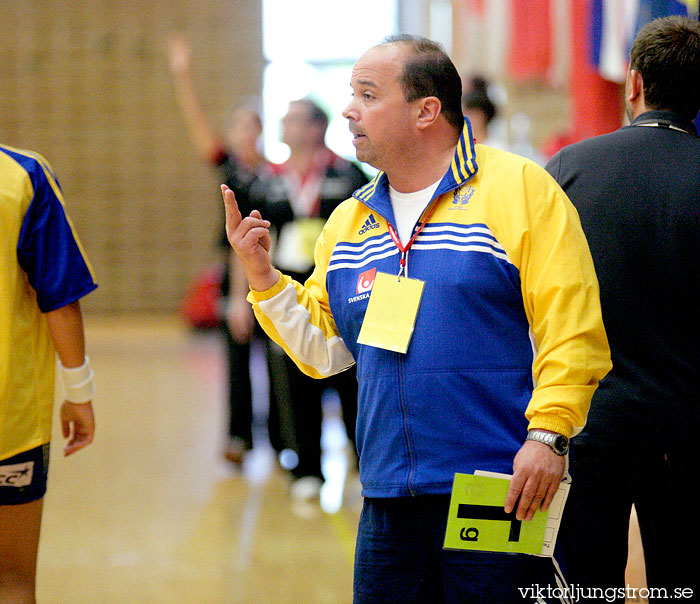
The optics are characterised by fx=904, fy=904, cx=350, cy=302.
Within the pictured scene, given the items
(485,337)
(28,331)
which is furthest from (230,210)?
(28,331)

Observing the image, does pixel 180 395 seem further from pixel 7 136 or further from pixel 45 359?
pixel 7 136

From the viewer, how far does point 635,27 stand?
4.14 meters

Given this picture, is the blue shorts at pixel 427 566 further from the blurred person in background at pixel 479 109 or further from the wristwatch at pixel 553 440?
the blurred person in background at pixel 479 109

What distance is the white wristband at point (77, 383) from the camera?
7.96ft

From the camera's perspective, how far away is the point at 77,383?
2434mm

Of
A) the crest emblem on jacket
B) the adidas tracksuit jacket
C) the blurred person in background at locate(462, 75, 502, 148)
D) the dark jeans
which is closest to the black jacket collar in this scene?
the adidas tracksuit jacket

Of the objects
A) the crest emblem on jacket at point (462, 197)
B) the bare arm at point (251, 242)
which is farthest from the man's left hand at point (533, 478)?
the bare arm at point (251, 242)

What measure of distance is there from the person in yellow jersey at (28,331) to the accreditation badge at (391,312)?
88 centimetres

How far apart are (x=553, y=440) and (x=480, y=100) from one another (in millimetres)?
2598

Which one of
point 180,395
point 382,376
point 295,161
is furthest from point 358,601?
point 180,395

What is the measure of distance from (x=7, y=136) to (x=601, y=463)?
1451cm

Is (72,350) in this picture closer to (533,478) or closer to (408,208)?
(408,208)

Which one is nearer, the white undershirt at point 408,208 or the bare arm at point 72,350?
the white undershirt at point 408,208

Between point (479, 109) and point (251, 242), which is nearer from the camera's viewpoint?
point (251, 242)
